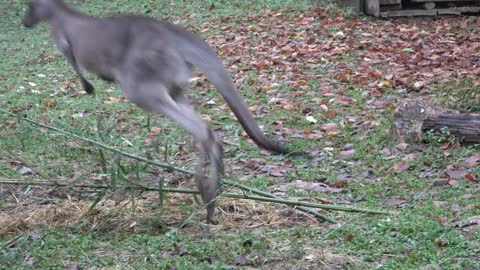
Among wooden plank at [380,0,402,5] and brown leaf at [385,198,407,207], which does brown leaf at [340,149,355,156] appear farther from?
wooden plank at [380,0,402,5]

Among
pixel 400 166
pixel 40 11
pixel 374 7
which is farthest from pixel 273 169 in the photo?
pixel 374 7

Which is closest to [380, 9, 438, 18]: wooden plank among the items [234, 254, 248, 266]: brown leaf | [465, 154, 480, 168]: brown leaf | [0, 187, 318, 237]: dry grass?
[465, 154, 480, 168]: brown leaf

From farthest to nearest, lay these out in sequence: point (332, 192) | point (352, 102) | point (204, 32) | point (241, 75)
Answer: point (204, 32) → point (241, 75) → point (352, 102) → point (332, 192)

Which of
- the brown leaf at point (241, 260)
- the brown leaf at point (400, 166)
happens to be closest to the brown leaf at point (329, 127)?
the brown leaf at point (400, 166)

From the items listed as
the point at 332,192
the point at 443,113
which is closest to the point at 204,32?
the point at 443,113

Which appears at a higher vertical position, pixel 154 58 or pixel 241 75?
pixel 154 58

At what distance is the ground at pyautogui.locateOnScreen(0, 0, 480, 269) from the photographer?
5.15m

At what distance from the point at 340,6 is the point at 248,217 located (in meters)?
9.11

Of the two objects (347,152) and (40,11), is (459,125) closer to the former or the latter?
(347,152)

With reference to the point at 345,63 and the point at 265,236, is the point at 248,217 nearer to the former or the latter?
the point at 265,236

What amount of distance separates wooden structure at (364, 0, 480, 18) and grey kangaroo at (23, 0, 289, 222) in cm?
871

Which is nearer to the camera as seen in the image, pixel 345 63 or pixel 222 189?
pixel 222 189

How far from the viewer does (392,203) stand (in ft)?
19.6

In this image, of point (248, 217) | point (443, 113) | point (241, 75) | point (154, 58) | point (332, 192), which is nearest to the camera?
point (154, 58)
